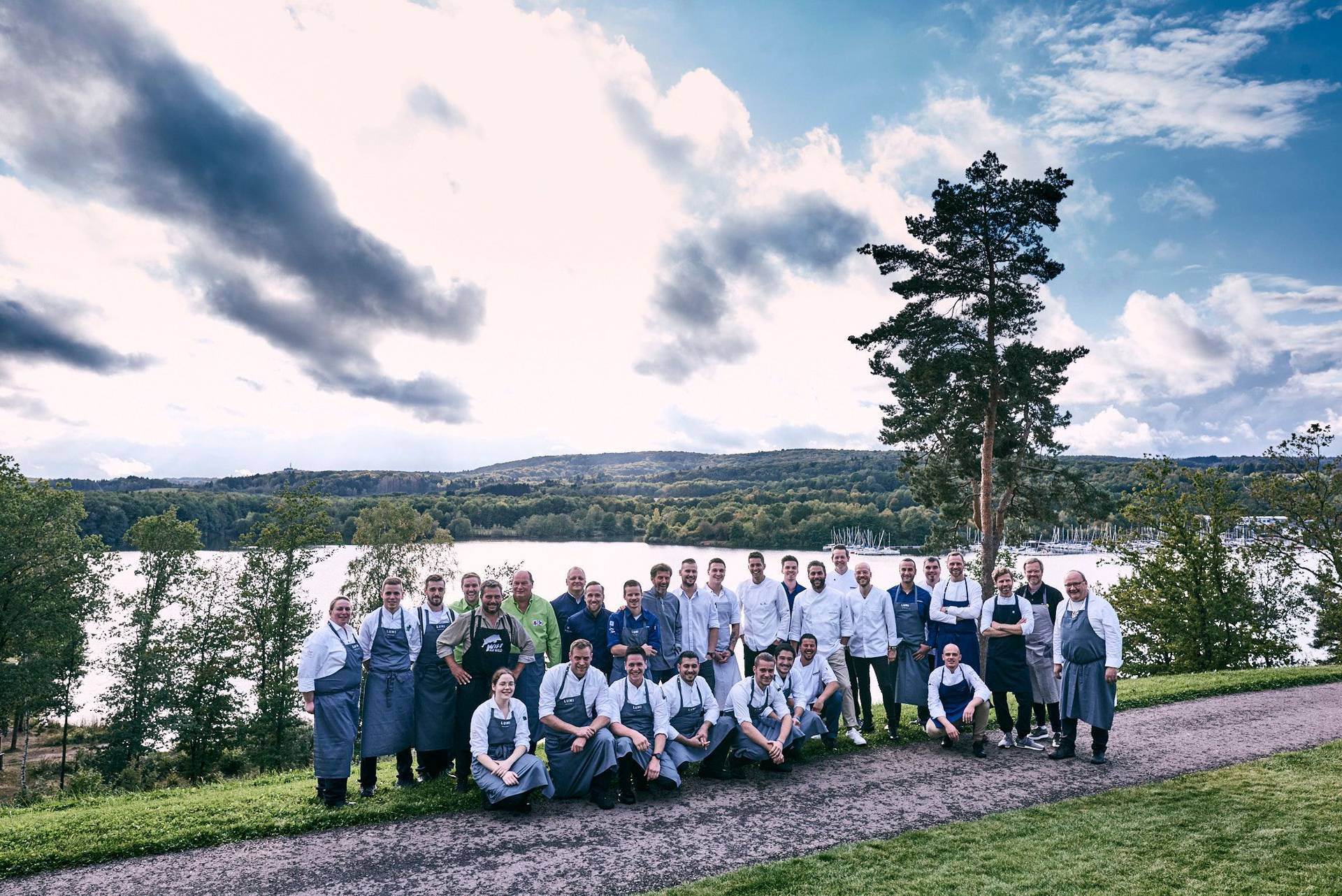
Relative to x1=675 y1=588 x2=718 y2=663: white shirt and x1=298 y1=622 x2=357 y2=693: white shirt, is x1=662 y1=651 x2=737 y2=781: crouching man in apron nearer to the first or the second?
x1=675 y1=588 x2=718 y2=663: white shirt

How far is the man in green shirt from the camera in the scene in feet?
23.9

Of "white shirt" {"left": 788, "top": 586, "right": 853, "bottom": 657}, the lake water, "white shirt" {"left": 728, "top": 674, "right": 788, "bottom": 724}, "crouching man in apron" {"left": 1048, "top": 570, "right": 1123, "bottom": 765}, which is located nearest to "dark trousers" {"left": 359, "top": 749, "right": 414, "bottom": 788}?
"white shirt" {"left": 728, "top": 674, "right": 788, "bottom": 724}

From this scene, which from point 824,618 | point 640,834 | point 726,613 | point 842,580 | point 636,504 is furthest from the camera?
point 636,504

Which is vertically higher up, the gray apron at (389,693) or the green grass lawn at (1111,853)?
the gray apron at (389,693)

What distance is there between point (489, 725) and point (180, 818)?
2.68 metres

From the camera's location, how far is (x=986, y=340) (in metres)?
16.8

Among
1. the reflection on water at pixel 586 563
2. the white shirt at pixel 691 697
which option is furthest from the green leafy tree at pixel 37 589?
the white shirt at pixel 691 697

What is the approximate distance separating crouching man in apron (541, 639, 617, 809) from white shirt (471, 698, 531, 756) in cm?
24

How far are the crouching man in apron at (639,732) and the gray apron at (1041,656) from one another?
426 cm

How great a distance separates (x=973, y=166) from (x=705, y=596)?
13.5m

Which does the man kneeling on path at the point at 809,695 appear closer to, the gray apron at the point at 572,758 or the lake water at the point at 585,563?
the gray apron at the point at 572,758

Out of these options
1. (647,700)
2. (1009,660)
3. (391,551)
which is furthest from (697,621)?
(391,551)

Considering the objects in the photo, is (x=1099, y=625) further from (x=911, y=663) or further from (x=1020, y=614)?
(x=911, y=663)

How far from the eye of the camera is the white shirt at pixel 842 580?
9.04 meters
